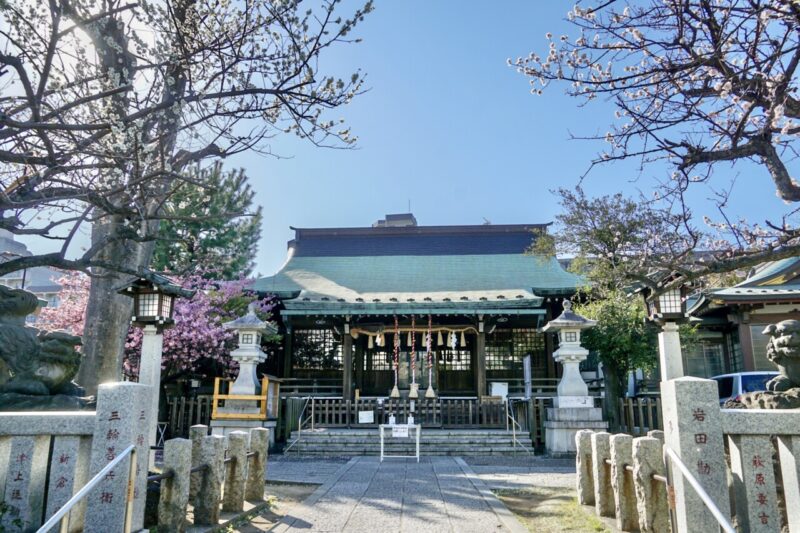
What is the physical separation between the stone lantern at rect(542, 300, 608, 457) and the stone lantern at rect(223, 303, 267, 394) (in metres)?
7.28

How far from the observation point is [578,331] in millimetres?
13977

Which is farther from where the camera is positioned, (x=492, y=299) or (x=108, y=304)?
(x=492, y=299)

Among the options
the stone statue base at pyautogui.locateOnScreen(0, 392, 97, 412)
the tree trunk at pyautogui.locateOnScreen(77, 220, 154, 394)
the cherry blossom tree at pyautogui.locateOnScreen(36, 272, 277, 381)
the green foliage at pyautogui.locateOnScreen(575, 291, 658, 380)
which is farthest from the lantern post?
the cherry blossom tree at pyautogui.locateOnScreen(36, 272, 277, 381)

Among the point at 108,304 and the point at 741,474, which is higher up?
the point at 108,304

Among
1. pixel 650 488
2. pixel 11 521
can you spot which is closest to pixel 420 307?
pixel 650 488

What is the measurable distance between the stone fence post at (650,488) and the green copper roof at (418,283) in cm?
1139

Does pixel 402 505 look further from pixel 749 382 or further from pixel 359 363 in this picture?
pixel 359 363

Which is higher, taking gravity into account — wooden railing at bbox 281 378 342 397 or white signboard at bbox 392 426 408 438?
wooden railing at bbox 281 378 342 397

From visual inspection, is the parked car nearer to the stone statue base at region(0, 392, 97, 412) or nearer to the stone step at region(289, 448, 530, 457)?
the stone step at region(289, 448, 530, 457)

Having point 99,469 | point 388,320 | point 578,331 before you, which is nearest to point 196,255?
point 388,320

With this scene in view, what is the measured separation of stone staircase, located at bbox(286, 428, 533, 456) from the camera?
44.4 feet

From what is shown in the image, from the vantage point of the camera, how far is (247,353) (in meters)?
14.0

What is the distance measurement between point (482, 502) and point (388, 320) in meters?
11.0

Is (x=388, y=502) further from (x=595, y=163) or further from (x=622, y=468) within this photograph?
(x=595, y=163)
